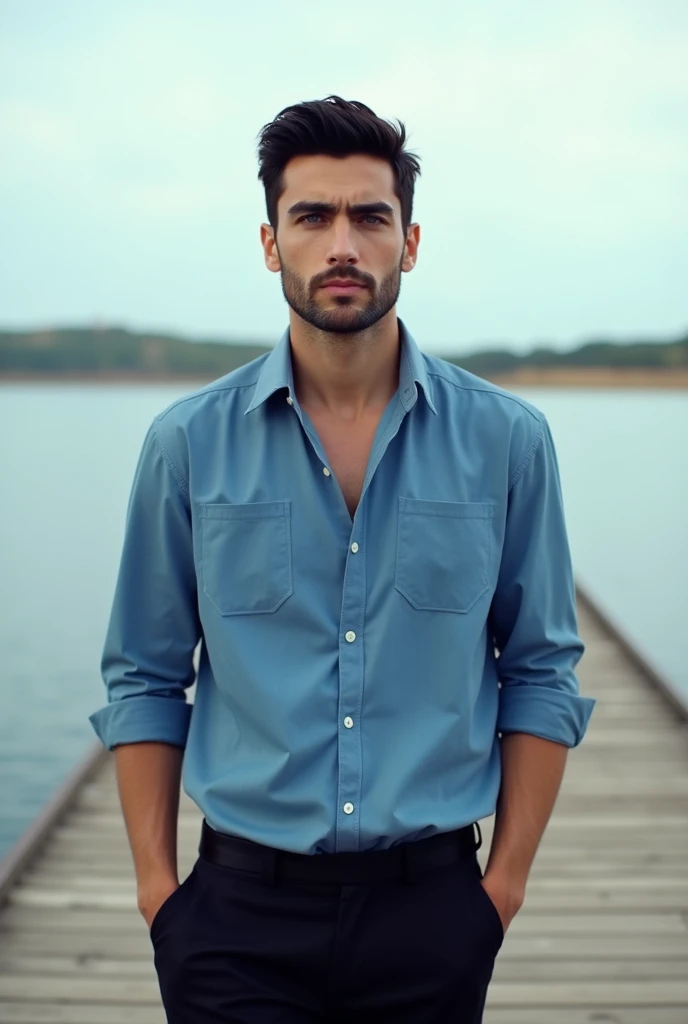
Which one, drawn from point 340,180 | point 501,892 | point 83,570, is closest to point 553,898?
point 501,892

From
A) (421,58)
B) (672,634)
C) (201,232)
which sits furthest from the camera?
(421,58)

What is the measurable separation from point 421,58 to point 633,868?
67.8 metres

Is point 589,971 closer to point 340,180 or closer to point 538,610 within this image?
point 538,610

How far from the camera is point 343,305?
1.64 meters

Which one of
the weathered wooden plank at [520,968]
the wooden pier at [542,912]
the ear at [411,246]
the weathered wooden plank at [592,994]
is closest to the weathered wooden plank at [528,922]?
the wooden pier at [542,912]

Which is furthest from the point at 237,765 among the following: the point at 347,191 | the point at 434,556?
the point at 347,191

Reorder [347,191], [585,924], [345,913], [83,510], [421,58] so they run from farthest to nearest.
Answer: [421,58] → [83,510] → [585,924] → [347,191] → [345,913]

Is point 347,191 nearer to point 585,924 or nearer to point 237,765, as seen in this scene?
point 237,765

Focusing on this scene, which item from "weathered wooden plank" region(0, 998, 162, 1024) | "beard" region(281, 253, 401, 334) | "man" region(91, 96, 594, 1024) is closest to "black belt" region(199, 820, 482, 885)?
"man" region(91, 96, 594, 1024)

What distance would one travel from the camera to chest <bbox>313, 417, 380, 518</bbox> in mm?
1704

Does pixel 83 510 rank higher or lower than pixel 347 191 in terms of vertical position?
lower

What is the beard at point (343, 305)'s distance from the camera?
5.38ft

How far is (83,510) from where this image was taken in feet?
73.8

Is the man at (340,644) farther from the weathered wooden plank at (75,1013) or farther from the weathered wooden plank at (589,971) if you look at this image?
the weathered wooden plank at (589,971)
